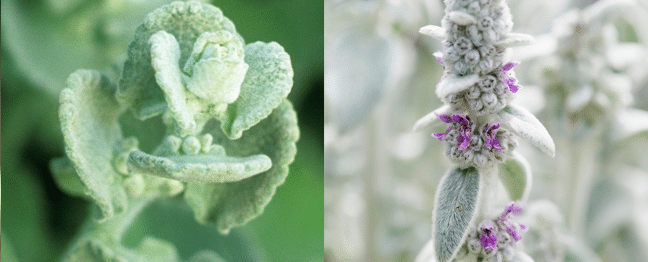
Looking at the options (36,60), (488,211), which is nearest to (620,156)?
(488,211)

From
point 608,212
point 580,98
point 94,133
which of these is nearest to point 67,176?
point 94,133

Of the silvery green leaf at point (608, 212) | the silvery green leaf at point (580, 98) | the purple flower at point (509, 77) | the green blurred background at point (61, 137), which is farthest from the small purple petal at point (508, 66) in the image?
A: the silvery green leaf at point (608, 212)

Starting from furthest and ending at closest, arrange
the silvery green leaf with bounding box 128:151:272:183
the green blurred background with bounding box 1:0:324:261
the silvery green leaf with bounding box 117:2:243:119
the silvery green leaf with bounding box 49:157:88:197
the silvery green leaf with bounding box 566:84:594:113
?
the silvery green leaf with bounding box 566:84:594:113 < the green blurred background with bounding box 1:0:324:261 < the silvery green leaf with bounding box 49:157:88:197 < the silvery green leaf with bounding box 117:2:243:119 < the silvery green leaf with bounding box 128:151:272:183

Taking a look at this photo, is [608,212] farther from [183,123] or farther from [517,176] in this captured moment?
[183,123]

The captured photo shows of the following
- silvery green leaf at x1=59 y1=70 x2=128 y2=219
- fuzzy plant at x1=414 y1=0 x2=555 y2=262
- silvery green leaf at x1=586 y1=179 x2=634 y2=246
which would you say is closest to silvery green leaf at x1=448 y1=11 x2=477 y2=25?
fuzzy plant at x1=414 y1=0 x2=555 y2=262

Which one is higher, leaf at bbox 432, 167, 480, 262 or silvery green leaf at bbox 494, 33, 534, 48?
silvery green leaf at bbox 494, 33, 534, 48

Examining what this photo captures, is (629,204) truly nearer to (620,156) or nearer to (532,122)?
(620,156)

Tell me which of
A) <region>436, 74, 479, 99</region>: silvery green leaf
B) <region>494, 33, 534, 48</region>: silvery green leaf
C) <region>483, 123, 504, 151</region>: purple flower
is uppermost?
<region>494, 33, 534, 48</region>: silvery green leaf

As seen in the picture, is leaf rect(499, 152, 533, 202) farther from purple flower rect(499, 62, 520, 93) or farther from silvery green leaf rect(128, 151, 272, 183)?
silvery green leaf rect(128, 151, 272, 183)

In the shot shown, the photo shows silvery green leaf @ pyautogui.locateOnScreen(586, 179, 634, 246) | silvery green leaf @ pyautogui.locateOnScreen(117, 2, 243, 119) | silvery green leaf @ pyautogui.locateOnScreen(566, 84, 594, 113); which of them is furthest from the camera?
silvery green leaf @ pyautogui.locateOnScreen(586, 179, 634, 246)
